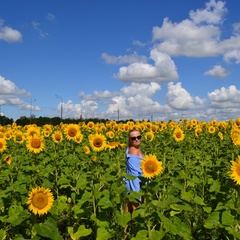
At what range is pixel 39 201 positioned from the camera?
4.12m

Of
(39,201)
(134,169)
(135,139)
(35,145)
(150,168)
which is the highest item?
(135,139)

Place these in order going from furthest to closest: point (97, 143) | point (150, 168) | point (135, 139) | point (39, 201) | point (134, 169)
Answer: point (97, 143)
point (135, 139)
point (134, 169)
point (150, 168)
point (39, 201)

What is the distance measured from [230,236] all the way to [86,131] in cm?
1058

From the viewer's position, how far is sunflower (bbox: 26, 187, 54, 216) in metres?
4.11

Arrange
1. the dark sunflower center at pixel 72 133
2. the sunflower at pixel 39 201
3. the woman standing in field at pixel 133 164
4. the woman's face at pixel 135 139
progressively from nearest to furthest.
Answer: the sunflower at pixel 39 201, the woman standing in field at pixel 133 164, the woman's face at pixel 135 139, the dark sunflower center at pixel 72 133

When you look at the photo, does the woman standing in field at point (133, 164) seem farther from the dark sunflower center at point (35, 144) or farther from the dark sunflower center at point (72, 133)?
the dark sunflower center at point (72, 133)

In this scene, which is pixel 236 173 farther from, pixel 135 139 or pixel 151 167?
pixel 135 139

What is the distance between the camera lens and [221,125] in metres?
14.0

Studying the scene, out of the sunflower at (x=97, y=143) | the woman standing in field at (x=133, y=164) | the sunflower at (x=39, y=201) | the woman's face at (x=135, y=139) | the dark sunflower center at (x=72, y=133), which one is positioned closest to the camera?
the sunflower at (x=39, y=201)

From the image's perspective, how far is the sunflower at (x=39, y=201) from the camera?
411 cm

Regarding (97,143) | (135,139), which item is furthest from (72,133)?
(135,139)

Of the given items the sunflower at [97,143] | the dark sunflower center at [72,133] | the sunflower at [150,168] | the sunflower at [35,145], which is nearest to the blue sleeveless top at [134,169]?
the sunflower at [97,143]

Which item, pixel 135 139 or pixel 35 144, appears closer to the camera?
pixel 135 139

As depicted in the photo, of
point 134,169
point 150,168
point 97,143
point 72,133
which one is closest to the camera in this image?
point 150,168
